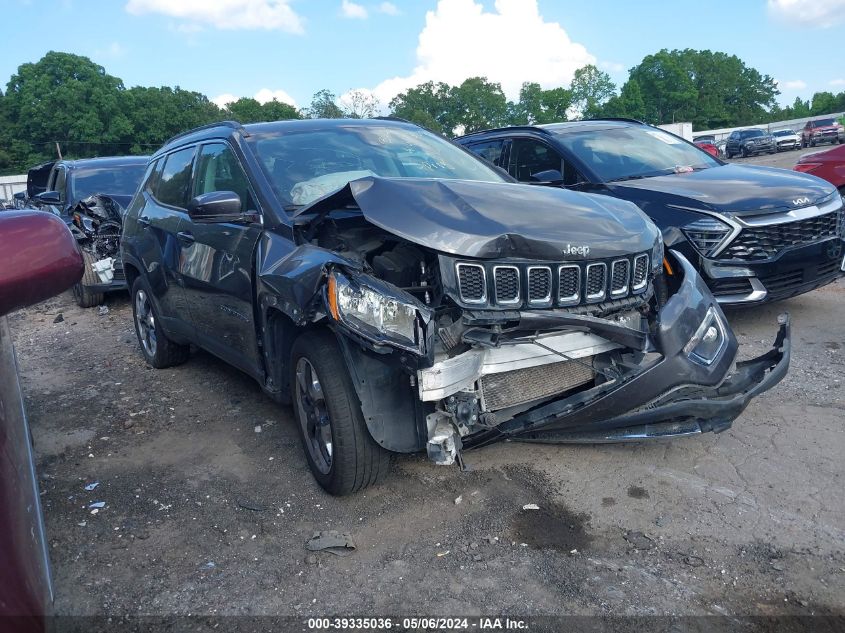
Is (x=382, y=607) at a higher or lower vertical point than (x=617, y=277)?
lower

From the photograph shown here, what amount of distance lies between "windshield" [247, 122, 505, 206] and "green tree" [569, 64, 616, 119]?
312ft

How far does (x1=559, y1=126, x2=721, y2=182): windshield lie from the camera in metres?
6.63

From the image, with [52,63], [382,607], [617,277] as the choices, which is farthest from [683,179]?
[52,63]

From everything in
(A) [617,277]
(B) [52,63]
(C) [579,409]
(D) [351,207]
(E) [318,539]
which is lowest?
(E) [318,539]

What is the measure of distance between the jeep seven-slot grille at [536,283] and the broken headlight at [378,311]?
0.26 meters

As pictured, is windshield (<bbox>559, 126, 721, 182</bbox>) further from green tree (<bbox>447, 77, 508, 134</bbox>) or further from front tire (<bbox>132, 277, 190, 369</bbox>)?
green tree (<bbox>447, 77, 508, 134</bbox>)

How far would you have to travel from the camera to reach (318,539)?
3129 mm

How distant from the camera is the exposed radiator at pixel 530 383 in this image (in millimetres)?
3104

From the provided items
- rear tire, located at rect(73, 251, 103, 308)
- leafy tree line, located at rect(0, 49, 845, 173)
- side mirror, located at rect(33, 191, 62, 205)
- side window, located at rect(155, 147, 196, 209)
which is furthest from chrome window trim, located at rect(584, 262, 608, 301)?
leafy tree line, located at rect(0, 49, 845, 173)

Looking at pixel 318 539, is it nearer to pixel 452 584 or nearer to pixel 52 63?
pixel 452 584

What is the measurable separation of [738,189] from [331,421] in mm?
4353

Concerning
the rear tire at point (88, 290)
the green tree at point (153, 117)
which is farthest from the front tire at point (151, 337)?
the green tree at point (153, 117)

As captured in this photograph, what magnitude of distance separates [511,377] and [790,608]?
1.36 m

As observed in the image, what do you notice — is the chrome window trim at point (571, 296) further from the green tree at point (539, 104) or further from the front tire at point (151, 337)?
the green tree at point (539, 104)
